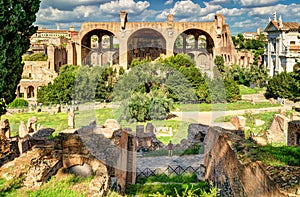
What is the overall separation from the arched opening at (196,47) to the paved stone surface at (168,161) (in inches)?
1002

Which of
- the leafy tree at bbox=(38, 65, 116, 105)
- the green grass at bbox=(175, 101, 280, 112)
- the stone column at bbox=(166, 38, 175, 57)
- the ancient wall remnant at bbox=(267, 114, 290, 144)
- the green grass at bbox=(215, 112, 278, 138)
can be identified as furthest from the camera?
the stone column at bbox=(166, 38, 175, 57)

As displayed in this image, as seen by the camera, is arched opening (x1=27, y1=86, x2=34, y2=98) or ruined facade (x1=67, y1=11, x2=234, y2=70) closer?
arched opening (x1=27, y1=86, x2=34, y2=98)

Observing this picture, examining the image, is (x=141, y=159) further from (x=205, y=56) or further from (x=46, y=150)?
(x=205, y=56)

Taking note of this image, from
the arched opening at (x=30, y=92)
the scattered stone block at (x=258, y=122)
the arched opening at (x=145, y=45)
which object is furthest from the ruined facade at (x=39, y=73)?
the scattered stone block at (x=258, y=122)

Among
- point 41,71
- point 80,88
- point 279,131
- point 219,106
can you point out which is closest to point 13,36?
point 279,131

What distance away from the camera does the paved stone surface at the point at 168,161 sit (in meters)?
11.2

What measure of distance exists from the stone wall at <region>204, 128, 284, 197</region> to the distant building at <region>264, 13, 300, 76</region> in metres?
23.1

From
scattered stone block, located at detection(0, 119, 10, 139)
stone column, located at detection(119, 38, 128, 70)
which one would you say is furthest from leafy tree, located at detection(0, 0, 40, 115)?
stone column, located at detection(119, 38, 128, 70)

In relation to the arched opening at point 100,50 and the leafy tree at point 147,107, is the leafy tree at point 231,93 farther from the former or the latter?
the arched opening at point 100,50

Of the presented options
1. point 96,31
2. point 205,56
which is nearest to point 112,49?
point 96,31

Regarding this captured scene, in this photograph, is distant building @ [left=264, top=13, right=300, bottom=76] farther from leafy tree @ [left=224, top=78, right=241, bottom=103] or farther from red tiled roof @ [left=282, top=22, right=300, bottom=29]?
leafy tree @ [left=224, top=78, right=241, bottom=103]

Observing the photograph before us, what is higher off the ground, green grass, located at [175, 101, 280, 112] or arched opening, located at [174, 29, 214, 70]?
arched opening, located at [174, 29, 214, 70]

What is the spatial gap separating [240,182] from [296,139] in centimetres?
506

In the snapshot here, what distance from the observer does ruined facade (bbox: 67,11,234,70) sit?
3466 cm
